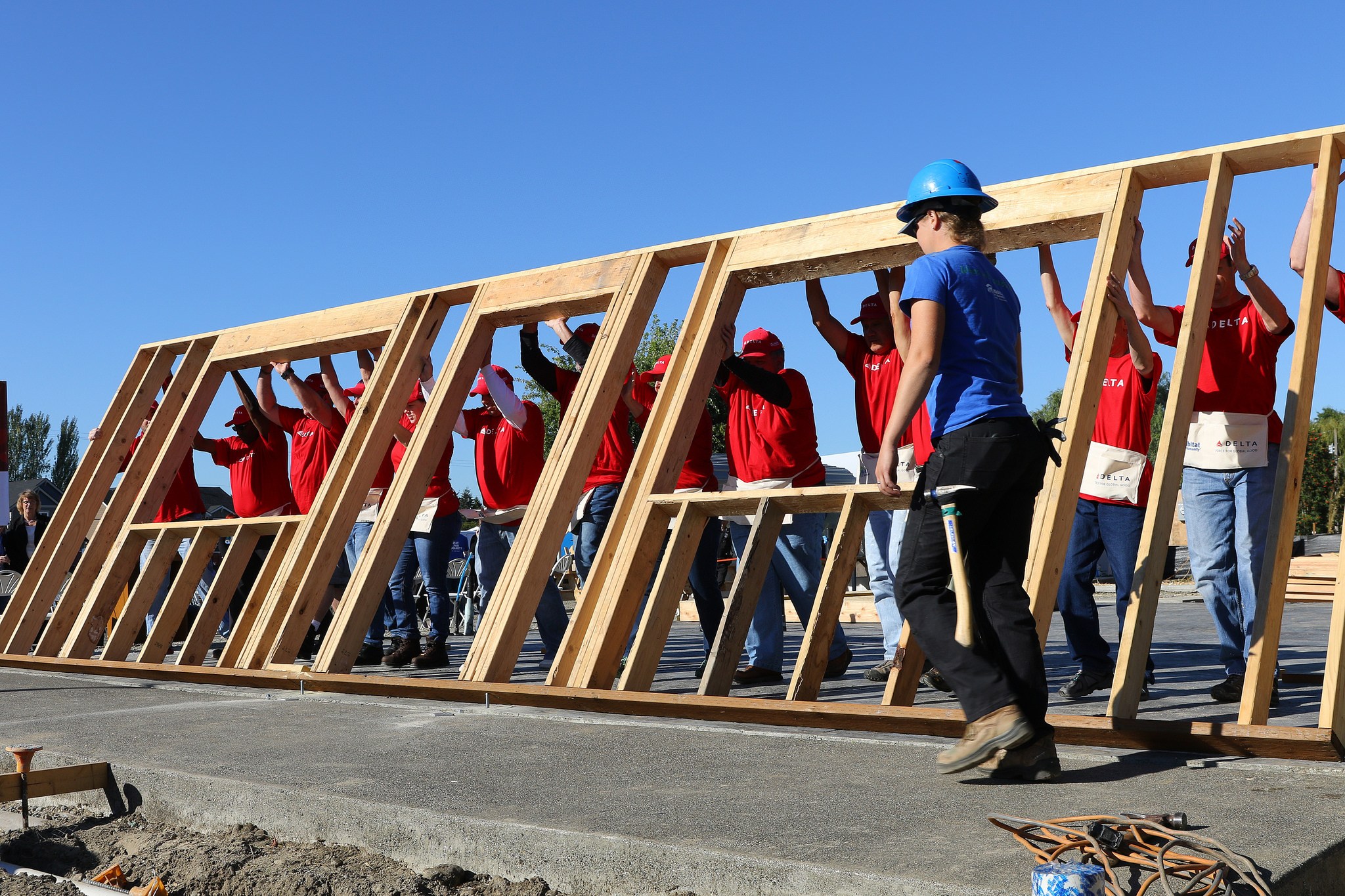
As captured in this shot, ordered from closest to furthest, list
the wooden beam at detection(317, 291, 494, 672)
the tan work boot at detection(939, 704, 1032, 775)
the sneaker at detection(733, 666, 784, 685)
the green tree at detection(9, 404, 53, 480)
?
the tan work boot at detection(939, 704, 1032, 775) → the wooden beam at detection(317, 291, 494, 672) → the sneaker at detection(733, 666, 784, 685) → the green tree at detection(9, 404, 53, 480)

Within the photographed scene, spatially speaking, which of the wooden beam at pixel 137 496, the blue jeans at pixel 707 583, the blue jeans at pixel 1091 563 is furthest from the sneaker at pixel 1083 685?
the wooden beam at pixel 137 496

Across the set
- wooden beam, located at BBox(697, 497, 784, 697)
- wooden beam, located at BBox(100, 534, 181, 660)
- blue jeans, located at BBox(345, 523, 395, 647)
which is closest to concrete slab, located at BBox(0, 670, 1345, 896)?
wooden beam, located at BBox(697, 497, 784, 697)

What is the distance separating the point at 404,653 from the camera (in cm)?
760

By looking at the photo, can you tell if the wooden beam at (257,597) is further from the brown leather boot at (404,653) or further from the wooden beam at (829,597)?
the wooden beam at (829,597)

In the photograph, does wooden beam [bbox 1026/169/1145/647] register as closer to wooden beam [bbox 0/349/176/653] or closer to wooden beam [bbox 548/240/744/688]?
wooden beam [bbox 548/240/744/688]

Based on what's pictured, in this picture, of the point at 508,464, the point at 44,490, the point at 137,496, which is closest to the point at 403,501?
the point at 508,464

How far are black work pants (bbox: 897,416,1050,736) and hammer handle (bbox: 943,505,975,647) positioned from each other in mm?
25

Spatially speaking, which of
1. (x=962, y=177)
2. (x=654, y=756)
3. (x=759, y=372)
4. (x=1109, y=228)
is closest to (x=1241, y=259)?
(x=1109, y=228)

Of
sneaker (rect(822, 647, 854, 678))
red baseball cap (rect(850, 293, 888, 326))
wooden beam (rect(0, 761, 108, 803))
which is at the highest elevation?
red baseball cap (rect(850, 293, 888, 326))

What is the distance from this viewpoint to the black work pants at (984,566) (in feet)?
10.6

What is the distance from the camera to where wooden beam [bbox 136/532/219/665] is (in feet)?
22.6

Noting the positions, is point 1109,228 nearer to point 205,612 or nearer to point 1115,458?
point 1115,458

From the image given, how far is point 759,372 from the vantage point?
5734 mm

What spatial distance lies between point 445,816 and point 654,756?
0.91 m
